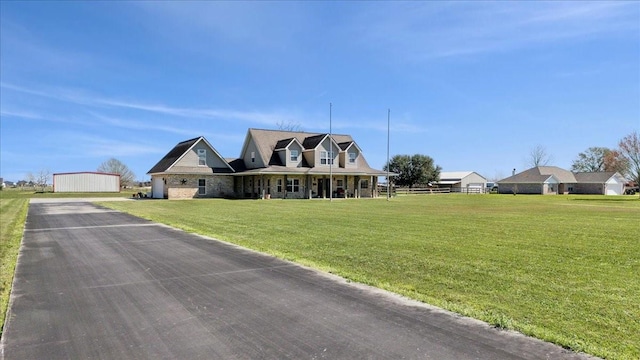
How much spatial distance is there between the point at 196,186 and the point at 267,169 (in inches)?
286

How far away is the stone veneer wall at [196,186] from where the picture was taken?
37.1 meters

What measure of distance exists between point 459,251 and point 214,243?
6.04 metres

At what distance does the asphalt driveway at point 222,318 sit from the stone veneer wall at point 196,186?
97.6ft

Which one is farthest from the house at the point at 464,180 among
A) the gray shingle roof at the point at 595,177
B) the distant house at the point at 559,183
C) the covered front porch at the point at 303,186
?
the covered front porch at the point at 303,186

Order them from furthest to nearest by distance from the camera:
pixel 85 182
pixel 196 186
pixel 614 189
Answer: pixel 614 189 < pixel 85 182 < pixel 196 186

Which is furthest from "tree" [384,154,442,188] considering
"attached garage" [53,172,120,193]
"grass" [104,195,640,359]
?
"grass" [104,195,640,359]

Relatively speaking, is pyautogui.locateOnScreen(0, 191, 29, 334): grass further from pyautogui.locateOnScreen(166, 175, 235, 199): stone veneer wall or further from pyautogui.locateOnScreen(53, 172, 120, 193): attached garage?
pyautogui.locateOnScreen(53, 172, 120, 193): attached garage

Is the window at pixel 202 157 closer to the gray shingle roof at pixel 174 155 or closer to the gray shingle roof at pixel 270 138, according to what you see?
the gray shingle roof at pixel 174 155

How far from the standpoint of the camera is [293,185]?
129 ft

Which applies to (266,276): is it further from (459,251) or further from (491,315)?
(459,251)

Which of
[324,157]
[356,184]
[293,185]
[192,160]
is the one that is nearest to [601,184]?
[356,184]

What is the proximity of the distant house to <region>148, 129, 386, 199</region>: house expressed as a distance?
38767 millimetres

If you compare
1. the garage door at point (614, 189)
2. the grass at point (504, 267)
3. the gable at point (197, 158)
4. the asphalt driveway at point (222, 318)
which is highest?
the gable at point (197, 158)

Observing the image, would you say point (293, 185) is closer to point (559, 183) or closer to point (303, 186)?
point (303, 186)
